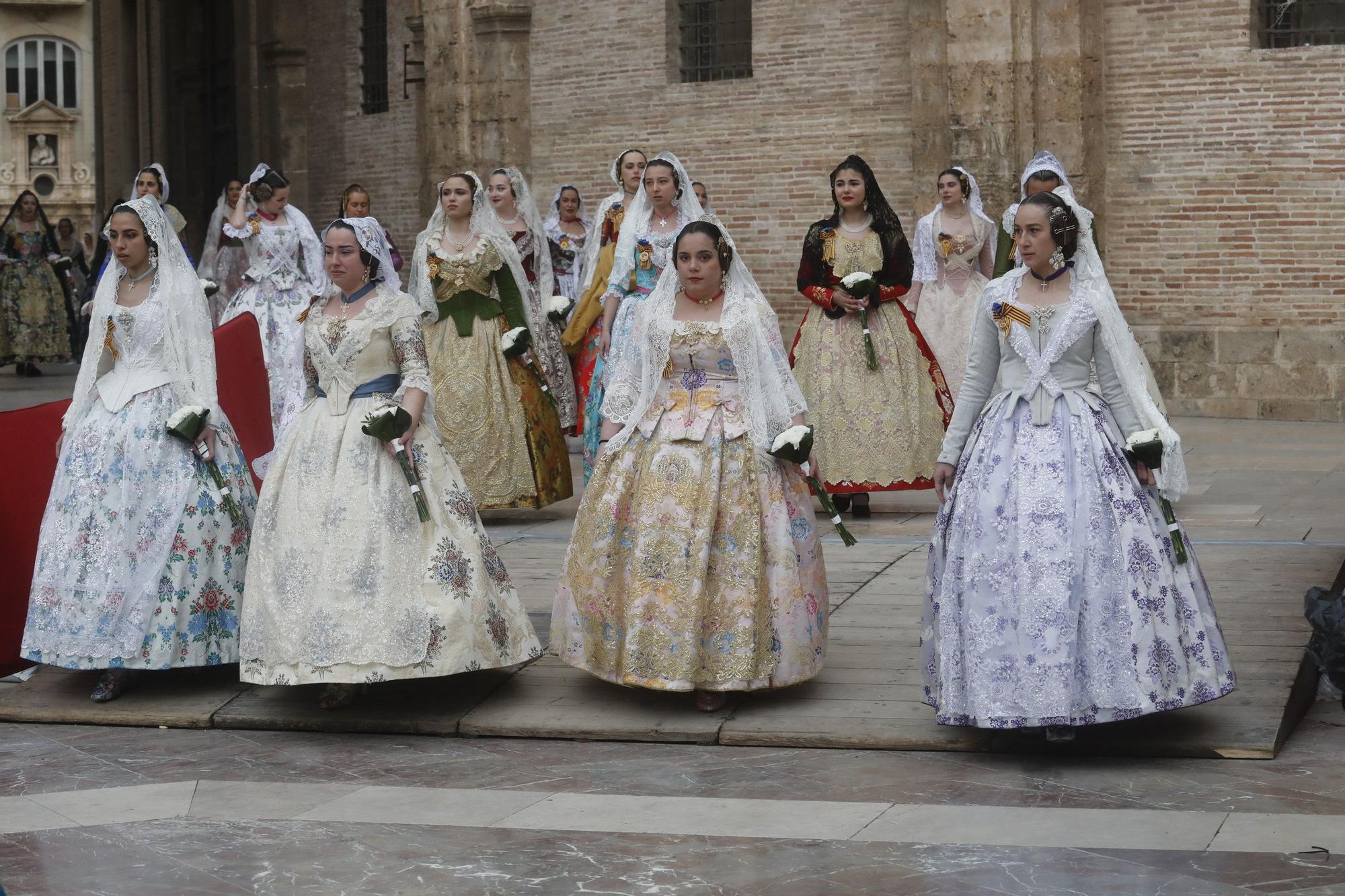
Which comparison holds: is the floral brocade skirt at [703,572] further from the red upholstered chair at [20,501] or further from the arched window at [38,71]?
the arched window at [38,71]

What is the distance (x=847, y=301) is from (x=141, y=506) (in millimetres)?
4410

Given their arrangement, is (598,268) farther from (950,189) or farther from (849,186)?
(950,189)

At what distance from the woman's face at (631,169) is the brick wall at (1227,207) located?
5335 millimetres

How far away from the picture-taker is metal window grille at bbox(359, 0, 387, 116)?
22.1 metres

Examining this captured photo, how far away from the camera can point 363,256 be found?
23.0ft

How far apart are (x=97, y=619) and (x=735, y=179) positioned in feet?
37.2

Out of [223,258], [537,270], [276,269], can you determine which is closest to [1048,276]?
[537,270]

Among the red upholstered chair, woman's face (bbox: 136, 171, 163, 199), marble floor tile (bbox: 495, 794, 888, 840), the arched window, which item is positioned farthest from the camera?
the arched window

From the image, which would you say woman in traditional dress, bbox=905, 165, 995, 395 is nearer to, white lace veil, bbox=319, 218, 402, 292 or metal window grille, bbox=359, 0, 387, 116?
white lace veil, bbox=319, 218, 402, 292

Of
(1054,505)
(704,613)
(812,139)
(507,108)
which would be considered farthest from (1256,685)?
(507,108)

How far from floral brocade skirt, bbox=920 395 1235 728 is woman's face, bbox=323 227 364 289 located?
2313 millimetres

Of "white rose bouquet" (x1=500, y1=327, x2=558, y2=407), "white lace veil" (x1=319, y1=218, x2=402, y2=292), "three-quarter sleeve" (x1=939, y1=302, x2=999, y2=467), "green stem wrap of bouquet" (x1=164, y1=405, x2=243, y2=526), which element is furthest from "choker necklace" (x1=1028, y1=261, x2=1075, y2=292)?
"white rose bouquet" (x1=500, y1=327, x2=558, y2=407)

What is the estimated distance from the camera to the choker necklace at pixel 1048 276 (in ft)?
20.2

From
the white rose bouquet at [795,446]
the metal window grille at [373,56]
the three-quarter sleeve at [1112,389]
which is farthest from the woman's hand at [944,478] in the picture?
the metal window grille at [373,56]
